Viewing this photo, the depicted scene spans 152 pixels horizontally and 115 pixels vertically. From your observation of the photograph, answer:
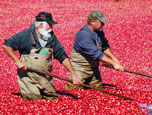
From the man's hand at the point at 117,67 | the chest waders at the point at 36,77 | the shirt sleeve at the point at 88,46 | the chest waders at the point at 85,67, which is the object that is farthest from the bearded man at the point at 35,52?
the chest waders at the point at 85,67

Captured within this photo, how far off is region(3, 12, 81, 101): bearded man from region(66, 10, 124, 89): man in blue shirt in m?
1.00

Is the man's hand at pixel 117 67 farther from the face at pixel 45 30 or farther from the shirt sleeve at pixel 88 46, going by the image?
the face at pixel 45 30

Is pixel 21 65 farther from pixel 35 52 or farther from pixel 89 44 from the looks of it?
pixel 89 44

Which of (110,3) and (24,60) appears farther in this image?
(110,3)

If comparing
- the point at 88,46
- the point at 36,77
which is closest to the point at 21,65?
the point at 36,77

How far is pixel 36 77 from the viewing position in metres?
8.56

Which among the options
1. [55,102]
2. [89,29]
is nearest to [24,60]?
[55,102]

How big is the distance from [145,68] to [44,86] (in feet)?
23.6

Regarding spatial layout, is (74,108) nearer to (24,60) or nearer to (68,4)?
(24,60)

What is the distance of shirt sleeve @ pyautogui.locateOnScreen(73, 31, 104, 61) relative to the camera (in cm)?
919

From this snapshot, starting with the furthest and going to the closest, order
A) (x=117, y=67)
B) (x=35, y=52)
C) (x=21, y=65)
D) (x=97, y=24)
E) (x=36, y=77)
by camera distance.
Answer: (x=97, y=24)
(x=117, y=67)
(x=36, y=77)
(x=35, y=52)
(x=21, y=65)

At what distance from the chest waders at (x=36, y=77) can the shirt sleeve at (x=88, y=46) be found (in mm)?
1210

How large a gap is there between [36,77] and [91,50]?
1.76m

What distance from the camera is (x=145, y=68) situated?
14688mm
